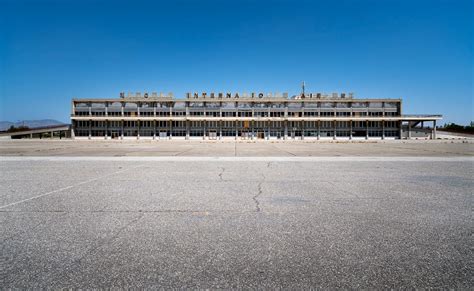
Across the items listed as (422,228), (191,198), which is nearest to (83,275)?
(191,198)

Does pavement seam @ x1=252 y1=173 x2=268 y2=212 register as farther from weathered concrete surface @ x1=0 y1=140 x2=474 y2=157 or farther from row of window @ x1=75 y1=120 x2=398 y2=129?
row of window @ x1=75 y1=120 x2=398 y2=129

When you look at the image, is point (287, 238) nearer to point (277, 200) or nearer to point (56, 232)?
point (277, 200)

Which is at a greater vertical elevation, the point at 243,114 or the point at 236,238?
the point at 243,114

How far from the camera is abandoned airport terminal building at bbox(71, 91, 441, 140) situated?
85.0 metres

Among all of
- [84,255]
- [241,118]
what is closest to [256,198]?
[84,255]

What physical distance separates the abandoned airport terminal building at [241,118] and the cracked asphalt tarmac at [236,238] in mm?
77794

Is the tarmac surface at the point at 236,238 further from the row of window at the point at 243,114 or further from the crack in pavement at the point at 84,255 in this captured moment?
the row of window at the point at 243,114

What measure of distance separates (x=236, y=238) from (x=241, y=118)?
267 feet

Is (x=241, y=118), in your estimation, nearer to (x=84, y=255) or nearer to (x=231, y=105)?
(x=231, y=105)

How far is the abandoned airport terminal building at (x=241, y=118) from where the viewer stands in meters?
85.0

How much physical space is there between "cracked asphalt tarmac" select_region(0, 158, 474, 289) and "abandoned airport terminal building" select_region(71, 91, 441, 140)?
77794 mm

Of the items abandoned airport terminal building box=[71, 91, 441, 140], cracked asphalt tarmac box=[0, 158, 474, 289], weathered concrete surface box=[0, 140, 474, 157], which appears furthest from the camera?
abandoned airport terminal building box=[71, 91, 441, 140]

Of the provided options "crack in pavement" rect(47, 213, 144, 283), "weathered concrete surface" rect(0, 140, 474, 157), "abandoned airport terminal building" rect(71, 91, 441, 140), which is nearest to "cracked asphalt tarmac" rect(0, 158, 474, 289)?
"crack in pavement" rect(47, 213, 144, 283)

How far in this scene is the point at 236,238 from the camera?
4.12 metres
